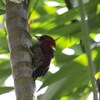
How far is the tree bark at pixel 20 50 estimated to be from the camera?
65cm

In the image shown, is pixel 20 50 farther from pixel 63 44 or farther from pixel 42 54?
pixel 63 44

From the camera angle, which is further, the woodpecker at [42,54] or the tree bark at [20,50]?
the woodpecker at [42,54]

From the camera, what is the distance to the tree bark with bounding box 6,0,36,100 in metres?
0.65

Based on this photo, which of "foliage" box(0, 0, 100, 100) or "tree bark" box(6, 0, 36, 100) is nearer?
"tree bark" box(6, 0, 36, 100)

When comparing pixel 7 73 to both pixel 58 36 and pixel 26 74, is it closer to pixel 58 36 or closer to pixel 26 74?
pixel 58 36

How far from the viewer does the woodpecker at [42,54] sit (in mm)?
783

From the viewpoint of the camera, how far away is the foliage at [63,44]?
34.2 inches

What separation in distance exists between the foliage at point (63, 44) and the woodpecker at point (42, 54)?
4cm

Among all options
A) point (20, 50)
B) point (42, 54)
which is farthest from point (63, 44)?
point (20, 50)

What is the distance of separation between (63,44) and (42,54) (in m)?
0.21

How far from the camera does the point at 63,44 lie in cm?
105

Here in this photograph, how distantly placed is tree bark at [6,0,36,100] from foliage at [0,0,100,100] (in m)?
0.13

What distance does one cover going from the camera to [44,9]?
1.17 m

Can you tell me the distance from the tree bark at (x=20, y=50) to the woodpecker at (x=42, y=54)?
5cm
